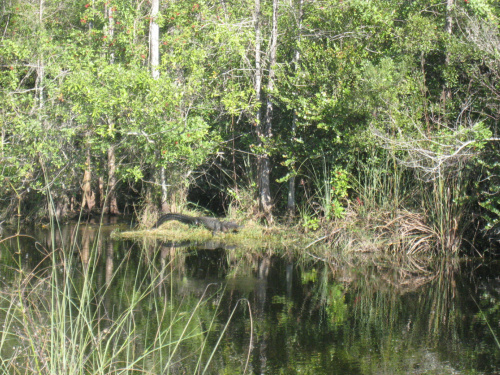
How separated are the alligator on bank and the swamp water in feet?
4.94

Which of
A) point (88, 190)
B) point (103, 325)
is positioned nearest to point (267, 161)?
point (88, 190)

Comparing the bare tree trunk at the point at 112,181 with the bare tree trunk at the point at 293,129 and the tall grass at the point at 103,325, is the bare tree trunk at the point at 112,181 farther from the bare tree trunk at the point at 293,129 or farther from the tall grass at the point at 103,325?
the tall grass at the point at 103,325

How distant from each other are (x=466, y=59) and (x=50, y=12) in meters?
11.2

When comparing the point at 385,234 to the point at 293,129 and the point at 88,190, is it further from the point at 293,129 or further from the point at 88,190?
the point at 88,190

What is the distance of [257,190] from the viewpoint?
45.9 feet

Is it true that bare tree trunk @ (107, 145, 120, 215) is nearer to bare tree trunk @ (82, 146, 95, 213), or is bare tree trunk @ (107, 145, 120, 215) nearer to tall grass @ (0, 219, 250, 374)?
bare tree trunk @ (82, 146, 95, 213)

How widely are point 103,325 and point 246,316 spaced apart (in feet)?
5.66

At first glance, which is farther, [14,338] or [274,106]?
[274,106]

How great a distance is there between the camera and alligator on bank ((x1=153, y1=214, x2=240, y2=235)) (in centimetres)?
1319

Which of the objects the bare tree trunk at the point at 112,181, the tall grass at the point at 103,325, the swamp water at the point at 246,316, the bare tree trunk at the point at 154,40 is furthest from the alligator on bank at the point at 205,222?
the tall grass at the point at 103,325

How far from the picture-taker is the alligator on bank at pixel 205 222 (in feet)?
43.3

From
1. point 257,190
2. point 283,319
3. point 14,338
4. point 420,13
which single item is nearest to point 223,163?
point 257,190

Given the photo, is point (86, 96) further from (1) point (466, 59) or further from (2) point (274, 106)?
(1) point (466, 59)

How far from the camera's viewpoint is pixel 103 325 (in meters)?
6.25
